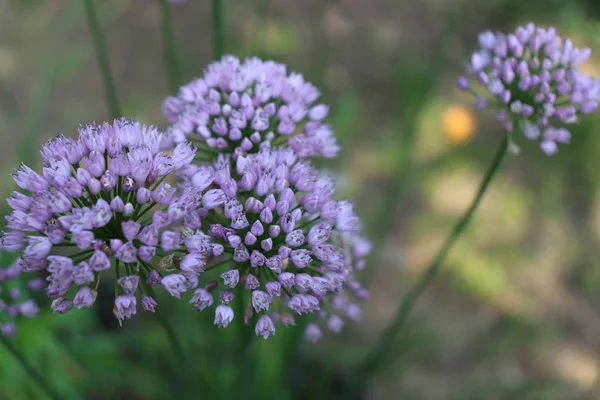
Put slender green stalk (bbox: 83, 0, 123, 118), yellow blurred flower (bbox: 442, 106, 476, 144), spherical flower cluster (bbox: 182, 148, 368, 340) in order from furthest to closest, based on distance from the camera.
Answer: yellow blurred flower (bbox: 442, 106, 476, 144) < slender green stalk (bbox: 83, 0, 123, 118) < spherical flower cluster (bbox: 182, 148, 368, 340)

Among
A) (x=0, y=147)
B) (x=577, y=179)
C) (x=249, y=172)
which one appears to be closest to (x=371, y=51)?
(x=577, y=179)

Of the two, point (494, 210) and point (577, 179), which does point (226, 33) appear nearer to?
point (494, 210)

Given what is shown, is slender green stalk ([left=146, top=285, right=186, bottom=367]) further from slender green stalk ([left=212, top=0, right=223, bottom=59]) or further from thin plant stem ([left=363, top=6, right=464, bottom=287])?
thin plant stem ([left=363, top=6, right=464, bottom=287])

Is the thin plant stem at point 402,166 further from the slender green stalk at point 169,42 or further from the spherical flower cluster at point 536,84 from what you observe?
the slender green stalk at point 169,42

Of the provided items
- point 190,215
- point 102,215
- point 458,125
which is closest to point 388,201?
point 458,125

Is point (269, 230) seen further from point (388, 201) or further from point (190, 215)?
point (388, 201)

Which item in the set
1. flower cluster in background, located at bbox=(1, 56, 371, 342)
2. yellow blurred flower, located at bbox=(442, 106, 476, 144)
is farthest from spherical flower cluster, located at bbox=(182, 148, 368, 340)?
yellow blurred flower, located at bbox=(442, 106, 476, 144)
